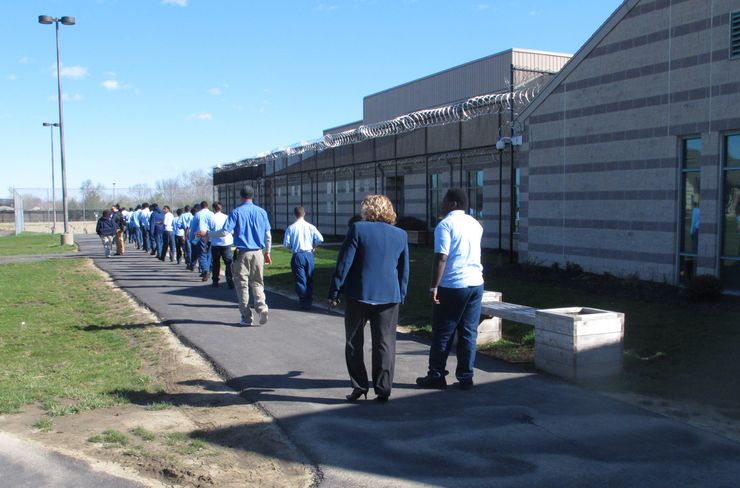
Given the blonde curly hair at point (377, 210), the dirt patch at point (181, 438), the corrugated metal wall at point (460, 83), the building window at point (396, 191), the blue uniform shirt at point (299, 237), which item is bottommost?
the dirt patch at point (181, 438)

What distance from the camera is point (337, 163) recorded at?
31516mm

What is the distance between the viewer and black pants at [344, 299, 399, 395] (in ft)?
19.2

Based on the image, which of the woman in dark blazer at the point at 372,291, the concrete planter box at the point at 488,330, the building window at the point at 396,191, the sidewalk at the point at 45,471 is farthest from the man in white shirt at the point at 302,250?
the building window at the point at 396,191

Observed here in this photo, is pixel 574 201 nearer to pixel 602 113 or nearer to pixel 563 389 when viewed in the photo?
pixel 602 113

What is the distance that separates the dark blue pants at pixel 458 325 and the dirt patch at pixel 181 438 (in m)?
1.72

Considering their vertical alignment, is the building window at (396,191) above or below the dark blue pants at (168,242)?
above

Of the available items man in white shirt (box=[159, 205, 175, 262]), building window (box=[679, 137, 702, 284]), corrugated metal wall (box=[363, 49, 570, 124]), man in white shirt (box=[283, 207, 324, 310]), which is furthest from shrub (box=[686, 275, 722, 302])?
man in white shirt (box=[159, 205, 175, 262])

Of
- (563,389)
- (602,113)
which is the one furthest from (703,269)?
(563,389)

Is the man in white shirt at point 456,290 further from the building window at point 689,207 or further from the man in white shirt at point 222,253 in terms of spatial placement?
the man in white shirt at point 222,253

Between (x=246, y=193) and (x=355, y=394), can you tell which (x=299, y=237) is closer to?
(x=246, y=193)

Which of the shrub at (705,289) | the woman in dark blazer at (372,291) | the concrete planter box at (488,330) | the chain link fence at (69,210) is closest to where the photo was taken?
the woman in dark blazer at (372,291)

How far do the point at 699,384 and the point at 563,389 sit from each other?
51.0 inches

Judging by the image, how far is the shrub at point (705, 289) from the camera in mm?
10438

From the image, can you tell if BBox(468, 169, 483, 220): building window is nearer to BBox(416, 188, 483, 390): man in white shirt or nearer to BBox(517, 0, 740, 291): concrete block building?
BBox(517, 0, 740, 291): concrete block building
